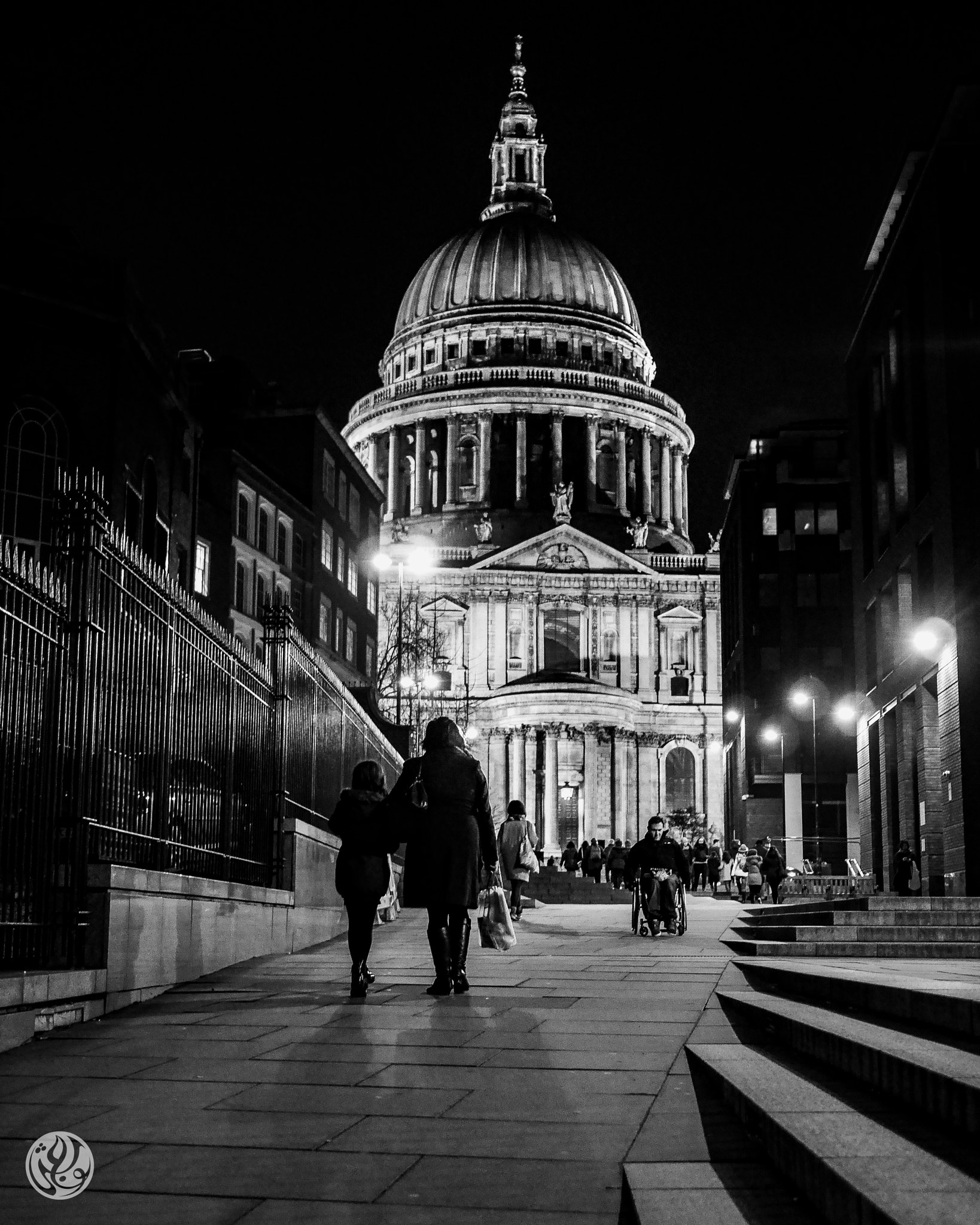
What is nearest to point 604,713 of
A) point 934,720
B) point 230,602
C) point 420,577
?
point 420,577

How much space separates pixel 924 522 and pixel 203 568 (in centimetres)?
3041

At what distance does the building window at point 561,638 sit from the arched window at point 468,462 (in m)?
18.4

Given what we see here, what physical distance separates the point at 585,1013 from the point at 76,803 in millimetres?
3545

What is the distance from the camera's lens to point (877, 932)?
16.9 m

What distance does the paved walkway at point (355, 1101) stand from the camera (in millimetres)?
5711

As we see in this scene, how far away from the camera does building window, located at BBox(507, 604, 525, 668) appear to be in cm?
11762

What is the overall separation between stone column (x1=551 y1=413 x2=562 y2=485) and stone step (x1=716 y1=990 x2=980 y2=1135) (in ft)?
403

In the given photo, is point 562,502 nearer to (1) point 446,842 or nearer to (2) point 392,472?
(2) point 392,472

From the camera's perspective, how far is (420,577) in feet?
374

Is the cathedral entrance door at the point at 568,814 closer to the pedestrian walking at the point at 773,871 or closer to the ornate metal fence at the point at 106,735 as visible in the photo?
the pedestrian walking at the point at 773,871

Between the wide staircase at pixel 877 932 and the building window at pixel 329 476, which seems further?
the building window at pixel 329 476

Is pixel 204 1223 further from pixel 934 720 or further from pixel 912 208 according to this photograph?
pixel 912 208

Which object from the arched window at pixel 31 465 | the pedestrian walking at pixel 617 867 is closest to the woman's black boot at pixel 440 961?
the arched window at pixel 31 465

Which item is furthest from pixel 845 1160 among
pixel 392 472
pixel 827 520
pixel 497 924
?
pixel 392 472
